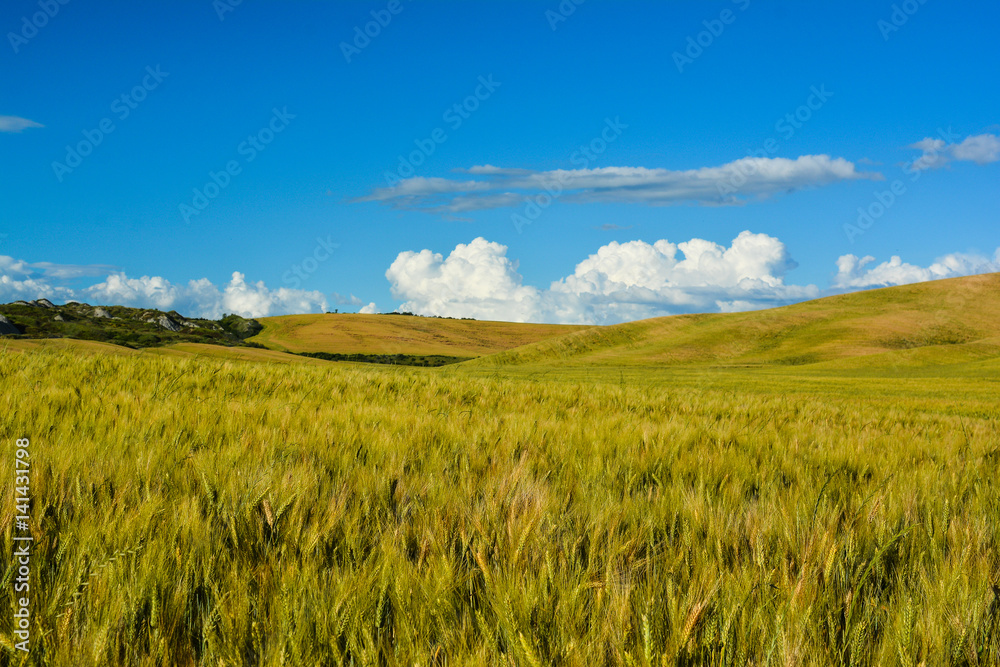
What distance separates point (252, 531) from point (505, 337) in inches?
4199

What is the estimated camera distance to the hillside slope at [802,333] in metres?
51.7

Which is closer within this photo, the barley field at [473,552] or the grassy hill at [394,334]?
the barley field at [473,552]

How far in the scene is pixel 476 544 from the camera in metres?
1.74

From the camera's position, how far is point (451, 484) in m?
2.29

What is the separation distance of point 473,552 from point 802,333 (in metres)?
62.3

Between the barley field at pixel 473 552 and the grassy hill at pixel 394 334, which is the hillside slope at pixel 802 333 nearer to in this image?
the grassy hill at pixel 394 334

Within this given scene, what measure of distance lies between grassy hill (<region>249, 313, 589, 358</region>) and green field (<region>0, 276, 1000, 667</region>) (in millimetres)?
76999

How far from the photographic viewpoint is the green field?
1.27m

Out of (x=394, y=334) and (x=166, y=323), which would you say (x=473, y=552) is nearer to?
(x=166, y=323)

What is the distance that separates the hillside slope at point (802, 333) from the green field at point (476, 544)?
4813cm

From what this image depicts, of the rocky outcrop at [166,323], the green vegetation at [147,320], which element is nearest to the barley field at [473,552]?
A: the green vegetation at [147,320]

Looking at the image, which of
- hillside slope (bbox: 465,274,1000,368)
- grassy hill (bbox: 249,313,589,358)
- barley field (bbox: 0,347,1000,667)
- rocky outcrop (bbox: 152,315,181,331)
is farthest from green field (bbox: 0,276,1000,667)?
rocky outcrop (bbox: 152,315,181,331)

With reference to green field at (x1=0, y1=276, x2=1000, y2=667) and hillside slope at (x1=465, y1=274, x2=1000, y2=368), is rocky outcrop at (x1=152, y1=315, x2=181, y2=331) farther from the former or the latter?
green field at (x1=0, y1=276, x2=1000, y2=667)

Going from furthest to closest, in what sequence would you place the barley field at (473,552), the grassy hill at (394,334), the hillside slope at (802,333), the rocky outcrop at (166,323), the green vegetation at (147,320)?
the grassy hill at (394,334)
the rocky outcrop at (166,323)
the green vegetation at (147,320)
the hillside slope at (802,333)
the barley field at (473,552)
